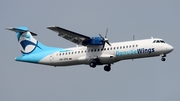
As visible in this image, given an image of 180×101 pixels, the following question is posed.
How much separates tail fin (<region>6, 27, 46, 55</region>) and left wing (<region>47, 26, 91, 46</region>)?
12.6 ft

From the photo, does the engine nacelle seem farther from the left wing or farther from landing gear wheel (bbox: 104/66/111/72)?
landing gear wheel (bbox: 104/66/111/72)

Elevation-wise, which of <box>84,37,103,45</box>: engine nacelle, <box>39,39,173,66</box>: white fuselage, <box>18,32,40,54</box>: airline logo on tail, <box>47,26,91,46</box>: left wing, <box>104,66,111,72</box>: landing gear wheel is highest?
<box>18,32,40,54</box>: airline logo on tail

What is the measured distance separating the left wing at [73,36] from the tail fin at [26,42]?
3.85 meters

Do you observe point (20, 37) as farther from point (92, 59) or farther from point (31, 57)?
point (92, 59)

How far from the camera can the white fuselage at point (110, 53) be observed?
124ft

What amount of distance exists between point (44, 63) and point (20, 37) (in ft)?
12.7

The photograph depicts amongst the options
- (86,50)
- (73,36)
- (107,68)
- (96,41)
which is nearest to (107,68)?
(107,68)

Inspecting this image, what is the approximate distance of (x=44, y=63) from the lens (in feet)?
136

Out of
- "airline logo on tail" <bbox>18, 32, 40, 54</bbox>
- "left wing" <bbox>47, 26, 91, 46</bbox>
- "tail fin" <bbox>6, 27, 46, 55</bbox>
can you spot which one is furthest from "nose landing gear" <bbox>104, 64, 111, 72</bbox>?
"airline logo on tail" <bbox>18, 32, 40, 54</bbox>

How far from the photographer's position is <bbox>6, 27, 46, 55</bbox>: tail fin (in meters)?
42.9

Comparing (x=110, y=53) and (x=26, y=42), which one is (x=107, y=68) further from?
(x=26, y=42)

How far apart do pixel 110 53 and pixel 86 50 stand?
2405mm

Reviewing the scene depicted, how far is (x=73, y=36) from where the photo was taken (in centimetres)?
3975

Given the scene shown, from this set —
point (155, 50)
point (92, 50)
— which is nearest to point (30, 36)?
point (92, 50)
